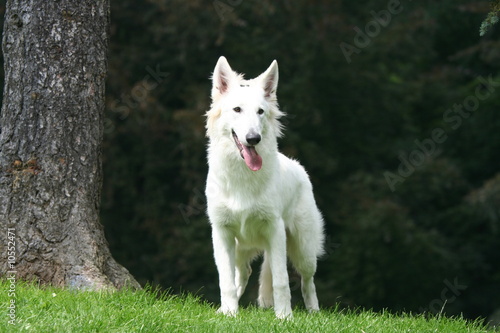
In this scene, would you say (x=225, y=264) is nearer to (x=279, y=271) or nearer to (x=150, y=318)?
(x=279, y=271)

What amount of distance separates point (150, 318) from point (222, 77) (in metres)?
2.23

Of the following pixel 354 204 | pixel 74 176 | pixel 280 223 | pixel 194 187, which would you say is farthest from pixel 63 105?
pixel 354 204

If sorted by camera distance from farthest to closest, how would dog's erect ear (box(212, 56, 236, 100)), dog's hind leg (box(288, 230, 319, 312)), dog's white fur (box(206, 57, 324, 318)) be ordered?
dog's hind leg (box(288, 230, 319, 312)) → dog's erect ear (box(212, 56, 236, 100)) → dog's white fur (box(206, 57, 324, 318))

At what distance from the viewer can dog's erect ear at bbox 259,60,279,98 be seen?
6.24m

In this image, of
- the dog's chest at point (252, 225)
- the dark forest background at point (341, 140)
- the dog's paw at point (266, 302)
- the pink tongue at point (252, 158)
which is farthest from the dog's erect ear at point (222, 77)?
the dark forest background at point (341, 140)

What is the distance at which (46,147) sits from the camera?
6.04 meters

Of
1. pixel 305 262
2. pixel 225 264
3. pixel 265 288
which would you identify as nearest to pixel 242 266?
pixel 265 288

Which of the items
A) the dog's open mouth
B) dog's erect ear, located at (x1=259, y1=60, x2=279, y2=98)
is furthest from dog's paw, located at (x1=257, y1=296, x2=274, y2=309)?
dog's erect ear, located at (x1=259, y1=60, x2=279, y2=98)

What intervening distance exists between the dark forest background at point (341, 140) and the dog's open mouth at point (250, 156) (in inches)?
296

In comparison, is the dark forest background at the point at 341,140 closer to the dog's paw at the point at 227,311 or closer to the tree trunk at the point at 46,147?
the dog's paw at the point at 227,311

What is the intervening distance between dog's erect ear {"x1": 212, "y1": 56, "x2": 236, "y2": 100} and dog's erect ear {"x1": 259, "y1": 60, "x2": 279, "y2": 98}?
28cm

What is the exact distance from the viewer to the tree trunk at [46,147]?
601 centimetres

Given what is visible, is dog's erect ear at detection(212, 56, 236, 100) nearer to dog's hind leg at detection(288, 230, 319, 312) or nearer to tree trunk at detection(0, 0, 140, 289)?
tree trunk at detection(0, 0, 140, 289)

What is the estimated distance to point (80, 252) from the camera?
6070 millimetres
